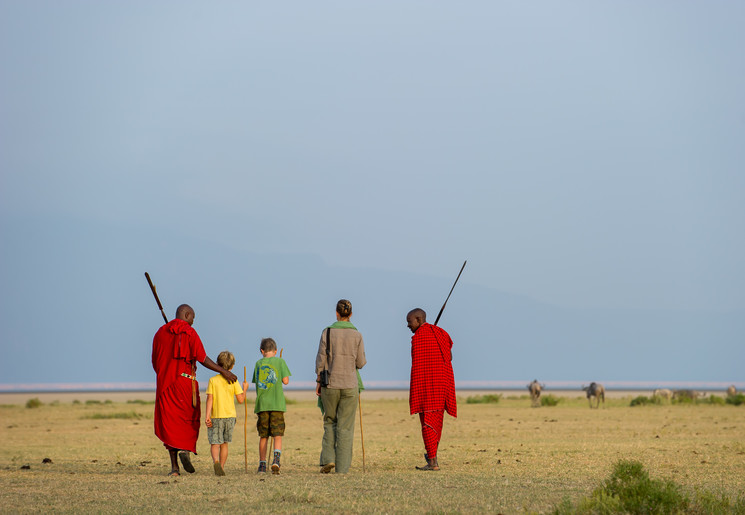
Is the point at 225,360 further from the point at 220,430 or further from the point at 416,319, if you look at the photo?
the point at 416,319

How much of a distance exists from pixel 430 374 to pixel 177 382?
4.10 m

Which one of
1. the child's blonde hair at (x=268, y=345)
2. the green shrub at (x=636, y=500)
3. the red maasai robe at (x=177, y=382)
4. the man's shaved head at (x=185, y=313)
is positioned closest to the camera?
the green shrub at (x=636, y=500)

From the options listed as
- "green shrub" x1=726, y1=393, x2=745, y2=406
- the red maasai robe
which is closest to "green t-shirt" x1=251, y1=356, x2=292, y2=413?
the red maasai robe

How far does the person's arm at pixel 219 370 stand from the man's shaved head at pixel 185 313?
0.74 metres

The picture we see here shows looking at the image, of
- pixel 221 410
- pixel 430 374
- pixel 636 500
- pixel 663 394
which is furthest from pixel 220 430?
pixel 663 394

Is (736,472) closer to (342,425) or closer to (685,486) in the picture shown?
(685,486)

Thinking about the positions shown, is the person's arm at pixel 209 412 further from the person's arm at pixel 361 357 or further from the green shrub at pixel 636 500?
the green shrub at pixel 636 500

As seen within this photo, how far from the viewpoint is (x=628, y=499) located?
9.72 meters

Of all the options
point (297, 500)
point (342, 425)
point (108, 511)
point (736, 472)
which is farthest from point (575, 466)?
point (108, 511)

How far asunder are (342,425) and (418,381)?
1760 mm

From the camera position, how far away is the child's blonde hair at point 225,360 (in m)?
14.4

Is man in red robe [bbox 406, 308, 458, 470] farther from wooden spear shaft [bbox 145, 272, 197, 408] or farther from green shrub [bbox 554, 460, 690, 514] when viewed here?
green shrub [bbox 554, 460, 690, 514]

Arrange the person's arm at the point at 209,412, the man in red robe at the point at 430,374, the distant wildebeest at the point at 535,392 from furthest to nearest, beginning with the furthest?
the distant wildebeest at the point at 535,392 → the man in red robe at the point at 430,374 → the person's arm at the point at 209,412

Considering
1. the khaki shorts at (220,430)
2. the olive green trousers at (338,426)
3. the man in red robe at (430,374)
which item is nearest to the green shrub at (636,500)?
the olive green trousers at (338,426)
